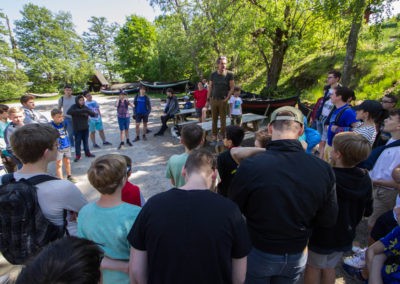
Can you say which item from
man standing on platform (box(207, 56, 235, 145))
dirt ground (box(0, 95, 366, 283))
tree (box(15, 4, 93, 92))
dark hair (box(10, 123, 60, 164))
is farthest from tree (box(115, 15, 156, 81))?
dark hair (box(10, 123, 60, 164))

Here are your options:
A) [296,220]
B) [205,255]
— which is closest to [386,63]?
[296,220]

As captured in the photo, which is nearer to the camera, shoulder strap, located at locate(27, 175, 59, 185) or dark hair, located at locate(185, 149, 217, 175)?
dark hair, located at locate(185, 149, 217, 175)

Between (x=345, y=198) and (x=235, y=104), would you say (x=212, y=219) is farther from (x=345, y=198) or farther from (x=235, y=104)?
(x=235, y=104)

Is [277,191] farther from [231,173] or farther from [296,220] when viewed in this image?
[231,173]

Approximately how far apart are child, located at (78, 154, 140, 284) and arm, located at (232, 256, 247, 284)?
27.9 inches

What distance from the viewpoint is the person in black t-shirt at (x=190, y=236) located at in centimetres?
119

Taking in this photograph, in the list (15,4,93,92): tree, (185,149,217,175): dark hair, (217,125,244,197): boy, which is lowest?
(217,125,244,197): boy

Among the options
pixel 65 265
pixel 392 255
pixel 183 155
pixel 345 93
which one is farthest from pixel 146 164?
pixel 65 265

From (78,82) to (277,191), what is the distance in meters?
42.1

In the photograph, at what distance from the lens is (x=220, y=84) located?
5.80 m

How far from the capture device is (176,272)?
125cm

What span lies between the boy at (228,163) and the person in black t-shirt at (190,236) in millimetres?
1334

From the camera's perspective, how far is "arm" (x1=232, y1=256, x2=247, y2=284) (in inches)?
55.2

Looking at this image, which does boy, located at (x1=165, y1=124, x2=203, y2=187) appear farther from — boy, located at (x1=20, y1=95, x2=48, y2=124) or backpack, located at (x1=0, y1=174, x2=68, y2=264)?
boy, located at (x1=20, y1=95, x2=48, y2=124)
